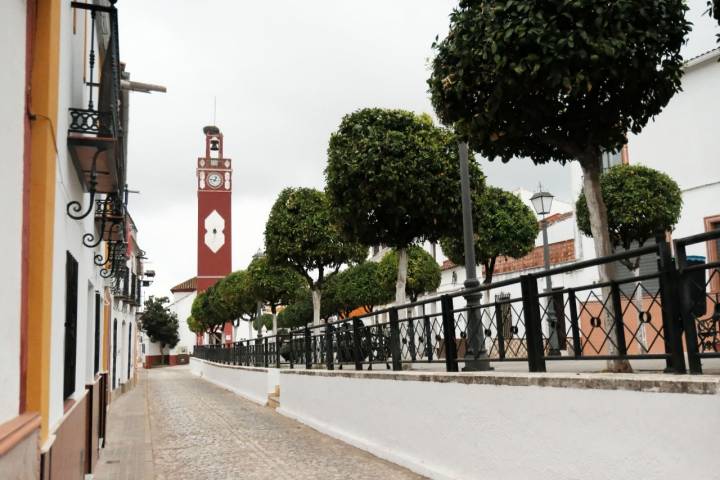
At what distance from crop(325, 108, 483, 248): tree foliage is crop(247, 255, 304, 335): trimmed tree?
490 inches

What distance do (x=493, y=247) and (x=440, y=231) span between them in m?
6.99

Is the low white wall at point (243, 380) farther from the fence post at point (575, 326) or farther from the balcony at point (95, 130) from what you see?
the fence post at point (575, 326)

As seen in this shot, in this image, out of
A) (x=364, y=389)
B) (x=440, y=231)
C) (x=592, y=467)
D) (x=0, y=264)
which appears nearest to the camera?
(x=0, y=264)

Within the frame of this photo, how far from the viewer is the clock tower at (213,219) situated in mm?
60719

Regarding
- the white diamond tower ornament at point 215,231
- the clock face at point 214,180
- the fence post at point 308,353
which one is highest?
the clock face at point 214,180

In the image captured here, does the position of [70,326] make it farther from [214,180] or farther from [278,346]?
[214,180]

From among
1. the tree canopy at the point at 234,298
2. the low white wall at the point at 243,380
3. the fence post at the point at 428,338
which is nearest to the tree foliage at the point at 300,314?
the tree canopy at the point at 234,298

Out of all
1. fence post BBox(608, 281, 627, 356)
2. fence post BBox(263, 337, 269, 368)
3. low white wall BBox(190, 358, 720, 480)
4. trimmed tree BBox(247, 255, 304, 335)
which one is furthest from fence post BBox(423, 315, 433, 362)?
trimmed tree BBox(247, 255, 304, 335)

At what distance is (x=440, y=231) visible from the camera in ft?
37.6

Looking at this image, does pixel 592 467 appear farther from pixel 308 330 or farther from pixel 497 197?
pixel 497 197

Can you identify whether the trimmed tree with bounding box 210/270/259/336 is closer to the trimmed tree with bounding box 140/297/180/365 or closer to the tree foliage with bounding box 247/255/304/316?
the tree foliage with bounding box 247/255/304/316

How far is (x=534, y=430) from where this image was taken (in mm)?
4898

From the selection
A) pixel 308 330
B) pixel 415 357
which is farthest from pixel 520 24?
pixel 308 330

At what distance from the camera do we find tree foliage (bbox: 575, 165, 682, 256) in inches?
547
